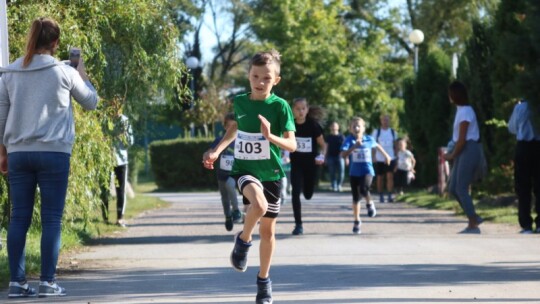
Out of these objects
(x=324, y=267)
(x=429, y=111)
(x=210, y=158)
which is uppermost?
(x=429, y=111)

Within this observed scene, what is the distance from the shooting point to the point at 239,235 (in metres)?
8.62

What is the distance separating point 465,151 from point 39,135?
24.8 ft

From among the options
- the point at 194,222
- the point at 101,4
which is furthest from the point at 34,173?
the point at 194,222

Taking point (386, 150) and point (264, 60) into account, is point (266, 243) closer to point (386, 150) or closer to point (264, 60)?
point (264, 60)

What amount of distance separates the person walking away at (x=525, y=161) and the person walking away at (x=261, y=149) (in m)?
6.58

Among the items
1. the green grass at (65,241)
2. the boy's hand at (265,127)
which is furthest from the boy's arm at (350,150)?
the boy's hand at (265,127)

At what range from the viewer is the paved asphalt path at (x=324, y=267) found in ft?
28.9

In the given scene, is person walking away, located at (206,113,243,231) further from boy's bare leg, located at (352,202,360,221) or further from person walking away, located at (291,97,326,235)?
boy's bare leg, located at (352,202,360,221)

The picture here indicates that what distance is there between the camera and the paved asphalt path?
8.82 m

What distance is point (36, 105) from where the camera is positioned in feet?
28.0

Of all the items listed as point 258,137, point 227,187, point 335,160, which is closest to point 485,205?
point 227,187

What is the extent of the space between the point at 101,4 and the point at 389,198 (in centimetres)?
1416

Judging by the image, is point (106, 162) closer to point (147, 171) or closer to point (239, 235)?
point (239, 235)

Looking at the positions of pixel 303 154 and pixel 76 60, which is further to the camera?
pixel 303 154
